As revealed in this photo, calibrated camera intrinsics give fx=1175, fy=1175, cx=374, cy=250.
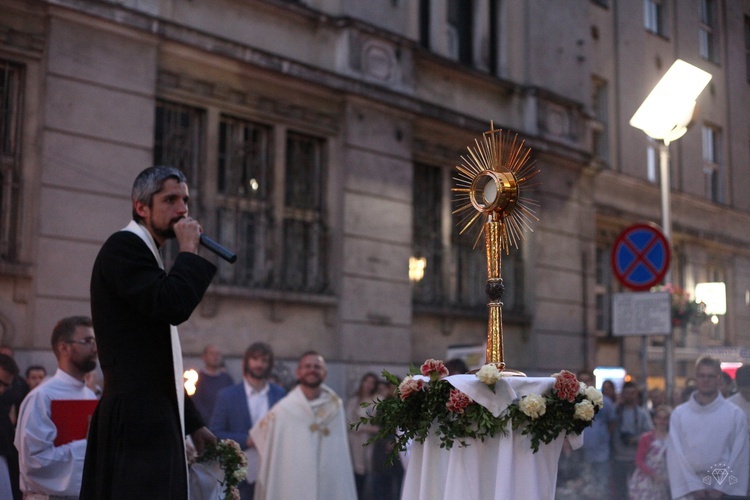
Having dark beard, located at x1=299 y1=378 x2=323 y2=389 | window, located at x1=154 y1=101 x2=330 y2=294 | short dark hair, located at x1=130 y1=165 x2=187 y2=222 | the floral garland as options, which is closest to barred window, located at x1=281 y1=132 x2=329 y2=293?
window, located at x1=154 y1=101 x2=330 y2=294

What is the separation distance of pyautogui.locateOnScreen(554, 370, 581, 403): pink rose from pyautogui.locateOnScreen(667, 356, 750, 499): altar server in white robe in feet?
12.5

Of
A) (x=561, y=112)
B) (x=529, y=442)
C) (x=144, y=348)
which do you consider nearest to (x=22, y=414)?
(x=144, y=348)

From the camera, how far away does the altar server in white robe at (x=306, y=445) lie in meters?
9.93

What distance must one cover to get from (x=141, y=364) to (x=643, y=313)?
26.5 ft

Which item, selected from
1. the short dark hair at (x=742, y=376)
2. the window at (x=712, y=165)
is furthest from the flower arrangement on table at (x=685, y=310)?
the short dark hair at (x=742, y=376)

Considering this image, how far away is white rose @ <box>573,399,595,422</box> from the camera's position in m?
5.77

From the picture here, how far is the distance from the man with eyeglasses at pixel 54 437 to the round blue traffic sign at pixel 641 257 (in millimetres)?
6716

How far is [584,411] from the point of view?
5766 millimetres

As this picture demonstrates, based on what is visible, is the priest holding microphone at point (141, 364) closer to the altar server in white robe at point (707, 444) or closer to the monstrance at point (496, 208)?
the monstrance at point (496, 208)

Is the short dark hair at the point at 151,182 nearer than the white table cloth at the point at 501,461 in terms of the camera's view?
Yes

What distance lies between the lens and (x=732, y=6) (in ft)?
44.3

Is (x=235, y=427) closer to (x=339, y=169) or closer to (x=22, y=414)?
(x=22, y=414)

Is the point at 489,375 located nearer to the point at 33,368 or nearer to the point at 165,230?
the point at 165,230

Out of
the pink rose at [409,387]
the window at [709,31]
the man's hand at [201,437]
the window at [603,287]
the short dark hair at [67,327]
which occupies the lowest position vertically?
the man's hand at [201,437]
